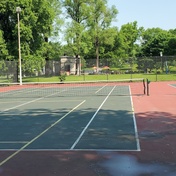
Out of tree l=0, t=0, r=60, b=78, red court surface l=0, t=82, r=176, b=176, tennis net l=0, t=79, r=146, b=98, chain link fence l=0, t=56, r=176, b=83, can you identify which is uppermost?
tree l=0, t=0, r=60, b=78

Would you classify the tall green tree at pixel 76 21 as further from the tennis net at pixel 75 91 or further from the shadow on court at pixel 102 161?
the shadow on court at pixel 102 161

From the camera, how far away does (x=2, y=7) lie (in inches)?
1612

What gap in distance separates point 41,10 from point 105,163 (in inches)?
1544

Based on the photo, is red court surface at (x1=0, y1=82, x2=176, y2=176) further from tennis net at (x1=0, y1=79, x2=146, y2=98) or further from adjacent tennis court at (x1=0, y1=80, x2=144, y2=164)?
tennis net at (x1=0, y1=79, x2=146, y2=98)

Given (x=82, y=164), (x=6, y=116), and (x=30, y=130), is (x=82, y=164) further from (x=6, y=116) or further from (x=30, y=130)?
(x=6, y=116)

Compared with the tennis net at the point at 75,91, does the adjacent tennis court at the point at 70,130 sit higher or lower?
lower

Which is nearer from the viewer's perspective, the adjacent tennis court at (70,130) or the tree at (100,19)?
the adjacent tennis court at (70,130)

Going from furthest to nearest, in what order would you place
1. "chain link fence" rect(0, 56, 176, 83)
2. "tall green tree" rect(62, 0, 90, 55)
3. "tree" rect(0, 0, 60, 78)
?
"tall green tree" rect(62, 0, 90, 55) → "tree" rect(0, 0, 60, 78) → "chain link fence" rect(0, 56, 176, 83)

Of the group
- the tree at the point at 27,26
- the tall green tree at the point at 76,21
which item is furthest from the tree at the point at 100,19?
the tree at the point at 27,26

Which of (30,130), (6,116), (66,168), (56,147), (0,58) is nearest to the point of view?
(66,168)

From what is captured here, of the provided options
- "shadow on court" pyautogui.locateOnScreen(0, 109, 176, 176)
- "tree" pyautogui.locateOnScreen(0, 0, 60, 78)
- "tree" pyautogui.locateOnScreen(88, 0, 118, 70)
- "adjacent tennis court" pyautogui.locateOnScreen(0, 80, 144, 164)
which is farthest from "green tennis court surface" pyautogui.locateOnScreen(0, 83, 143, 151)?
"tree" pyautogui.locateOnScreen(88, 0, 118, 70)

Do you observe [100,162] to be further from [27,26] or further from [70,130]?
[27,26]

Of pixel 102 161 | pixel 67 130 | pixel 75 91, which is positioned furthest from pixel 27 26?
pixel 102 161

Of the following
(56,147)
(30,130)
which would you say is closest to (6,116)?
(30,130)
